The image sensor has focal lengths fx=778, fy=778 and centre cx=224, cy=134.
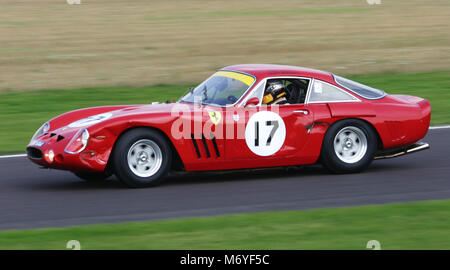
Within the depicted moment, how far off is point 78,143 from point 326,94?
302 centimetres

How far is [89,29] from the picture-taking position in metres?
26.1

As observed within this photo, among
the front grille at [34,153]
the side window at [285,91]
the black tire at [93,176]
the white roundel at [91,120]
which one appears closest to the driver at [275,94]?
the side window at [285,91]

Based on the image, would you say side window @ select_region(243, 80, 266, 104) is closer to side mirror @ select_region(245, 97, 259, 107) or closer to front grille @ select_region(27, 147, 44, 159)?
side mirror @ select_region(245, 97, 259, 107)

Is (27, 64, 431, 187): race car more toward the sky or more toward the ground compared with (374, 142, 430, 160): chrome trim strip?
more toward the sky

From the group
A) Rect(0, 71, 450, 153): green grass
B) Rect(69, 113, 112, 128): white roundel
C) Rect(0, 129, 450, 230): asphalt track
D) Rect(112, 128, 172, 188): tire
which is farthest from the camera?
Rect(0, 71, 450, 153): green grass

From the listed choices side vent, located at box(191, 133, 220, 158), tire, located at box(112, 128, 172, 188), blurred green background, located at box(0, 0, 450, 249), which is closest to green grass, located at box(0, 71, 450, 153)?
blurred green background, located at box(0, 0, 450, 249)

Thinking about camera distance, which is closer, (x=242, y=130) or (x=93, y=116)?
(x=242, y=130)

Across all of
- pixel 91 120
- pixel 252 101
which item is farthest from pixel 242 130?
pixel 91 120

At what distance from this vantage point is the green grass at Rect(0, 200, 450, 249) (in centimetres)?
636

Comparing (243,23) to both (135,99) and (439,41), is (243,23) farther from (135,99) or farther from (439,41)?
(135,99)

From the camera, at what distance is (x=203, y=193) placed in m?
8.45

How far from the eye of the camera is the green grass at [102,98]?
505 inches

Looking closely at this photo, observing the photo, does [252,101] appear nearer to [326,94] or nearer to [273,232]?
[326,94]

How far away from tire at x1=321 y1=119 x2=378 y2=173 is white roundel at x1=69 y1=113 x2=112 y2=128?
2.56 metres
